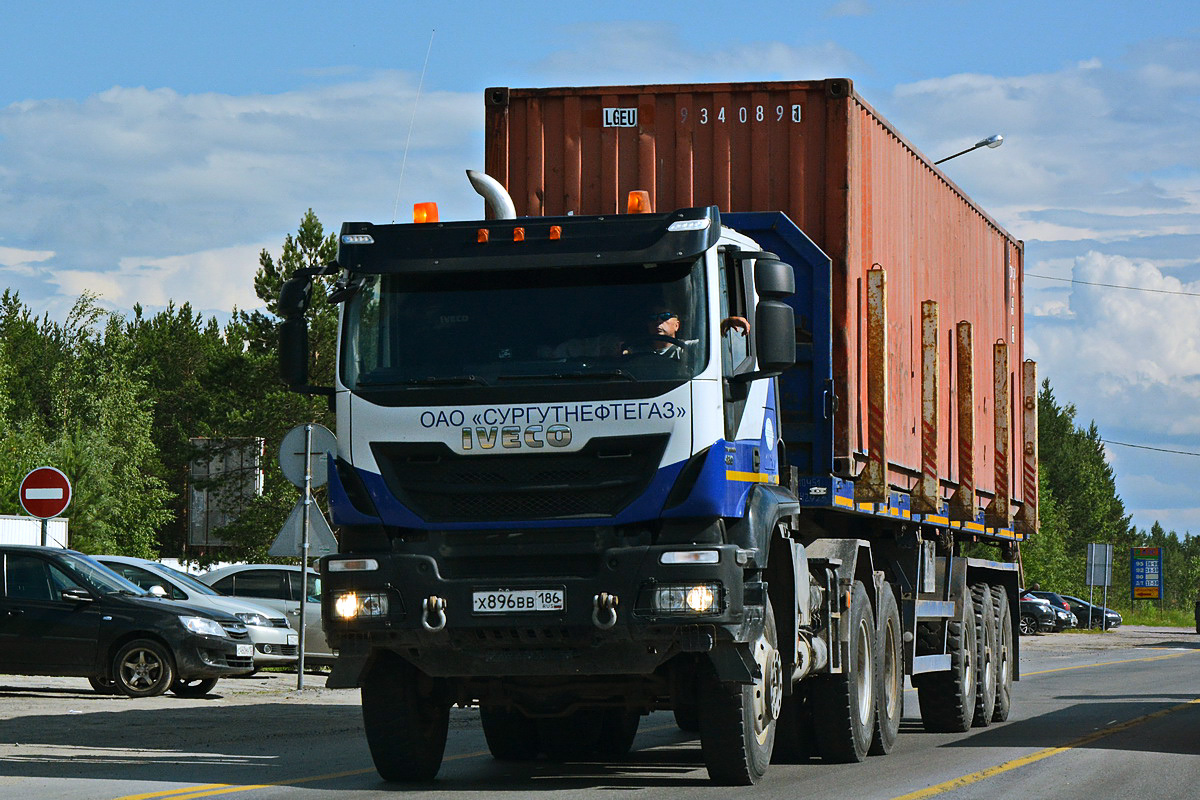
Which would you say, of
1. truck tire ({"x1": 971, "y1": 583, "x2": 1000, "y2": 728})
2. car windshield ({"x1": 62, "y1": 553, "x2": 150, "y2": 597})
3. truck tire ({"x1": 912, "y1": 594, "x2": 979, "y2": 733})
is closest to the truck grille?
truck tire ({"x1": 912, "y1": 594, "x2": 979, "y2": 733})

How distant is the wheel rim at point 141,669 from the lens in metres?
18.3

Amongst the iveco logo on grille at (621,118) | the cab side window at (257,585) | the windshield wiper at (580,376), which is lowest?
the cab side window at (257,585)

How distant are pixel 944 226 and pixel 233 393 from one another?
50022 mm

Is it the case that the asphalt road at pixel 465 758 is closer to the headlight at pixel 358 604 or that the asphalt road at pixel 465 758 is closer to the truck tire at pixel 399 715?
the truck tire at pixel 399 715

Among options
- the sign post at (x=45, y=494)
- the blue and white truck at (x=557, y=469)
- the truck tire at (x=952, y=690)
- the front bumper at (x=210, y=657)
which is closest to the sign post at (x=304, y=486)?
the front bumper at (x=210, y=657)

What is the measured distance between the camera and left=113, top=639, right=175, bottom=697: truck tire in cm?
1830

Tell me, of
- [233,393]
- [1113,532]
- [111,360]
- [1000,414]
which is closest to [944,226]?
[1000,414]

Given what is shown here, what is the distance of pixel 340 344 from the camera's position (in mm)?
9930

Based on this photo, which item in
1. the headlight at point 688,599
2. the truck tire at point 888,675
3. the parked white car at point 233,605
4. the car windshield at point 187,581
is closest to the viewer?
the headlight at point 688,599

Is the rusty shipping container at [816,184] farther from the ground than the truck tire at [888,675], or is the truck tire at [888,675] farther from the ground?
the rusty shipping container at [816,184]

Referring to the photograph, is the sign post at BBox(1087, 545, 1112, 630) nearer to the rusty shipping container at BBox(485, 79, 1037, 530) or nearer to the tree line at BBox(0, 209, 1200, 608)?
the tree line at BBox(0, 209, 1200, 608)

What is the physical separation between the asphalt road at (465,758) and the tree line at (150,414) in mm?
29515

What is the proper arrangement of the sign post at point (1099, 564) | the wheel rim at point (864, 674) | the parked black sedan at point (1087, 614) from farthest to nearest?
1. the parked black sedan at point (1087, 614)
2. the sign post at point (1099, 564)
3. the wheel rim at point (864, 674)

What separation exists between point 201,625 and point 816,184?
915 centimetres
